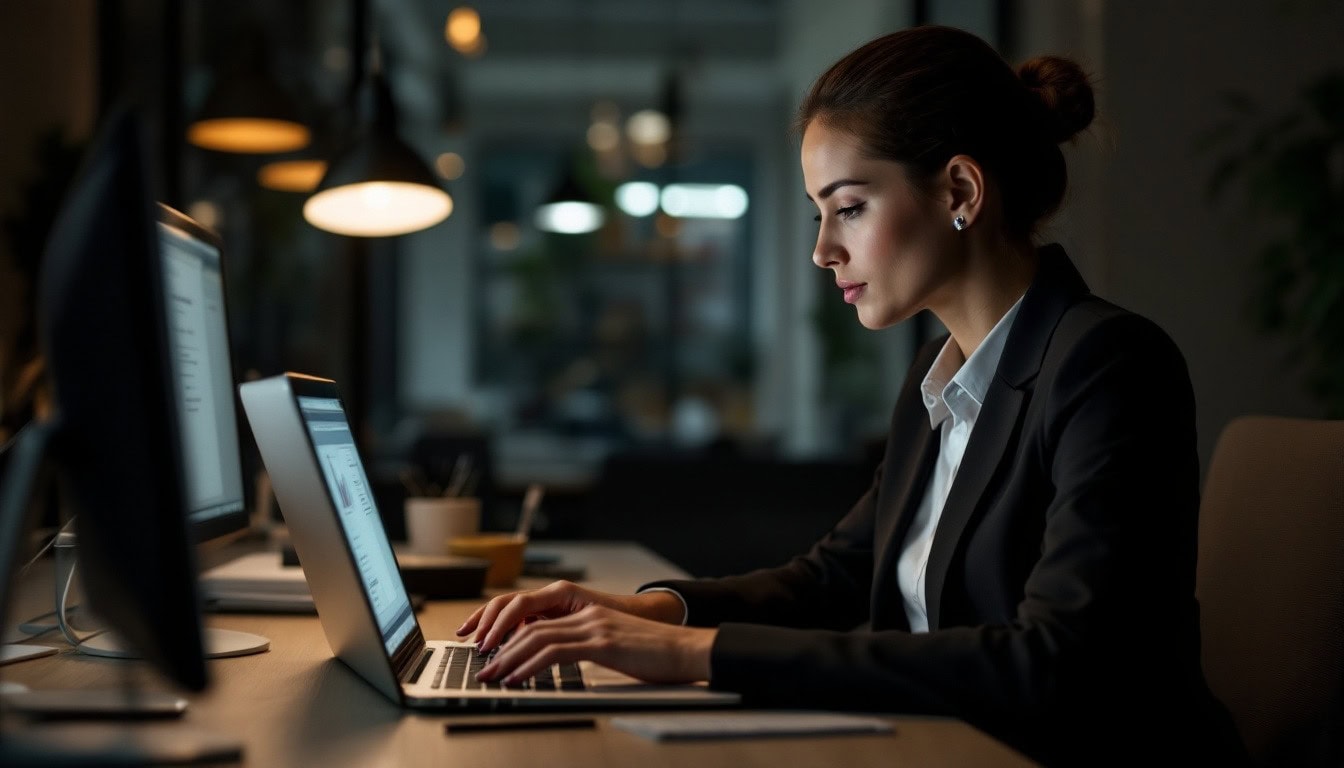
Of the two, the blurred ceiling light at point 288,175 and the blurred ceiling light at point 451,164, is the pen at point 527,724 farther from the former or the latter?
the blurred ceiling light at point 451,164

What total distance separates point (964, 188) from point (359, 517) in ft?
2.50

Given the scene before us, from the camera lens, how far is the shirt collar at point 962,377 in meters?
1.43

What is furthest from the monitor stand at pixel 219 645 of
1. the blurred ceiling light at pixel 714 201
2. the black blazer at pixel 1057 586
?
the blurred ceiling light at pixel 714 201

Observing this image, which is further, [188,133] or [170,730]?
[188,133]

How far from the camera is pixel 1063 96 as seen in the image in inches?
58.3

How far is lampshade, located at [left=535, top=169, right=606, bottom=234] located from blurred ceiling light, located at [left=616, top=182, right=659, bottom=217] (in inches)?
6.8

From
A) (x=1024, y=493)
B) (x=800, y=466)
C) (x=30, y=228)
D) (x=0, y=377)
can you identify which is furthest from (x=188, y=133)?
(x=1024, y=493)

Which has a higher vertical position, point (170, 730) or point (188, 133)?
point (188, 133)

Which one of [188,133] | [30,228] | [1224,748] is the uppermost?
[188,133]

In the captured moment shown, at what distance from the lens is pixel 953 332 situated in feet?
4.99

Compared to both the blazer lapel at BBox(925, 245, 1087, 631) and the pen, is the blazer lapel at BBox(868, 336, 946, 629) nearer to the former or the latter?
the blazer lapel at BBox(925, 245, 1087, 631)

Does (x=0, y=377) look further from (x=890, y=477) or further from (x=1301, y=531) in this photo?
(x=1301, y=531)

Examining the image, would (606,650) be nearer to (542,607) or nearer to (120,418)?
(542,607)

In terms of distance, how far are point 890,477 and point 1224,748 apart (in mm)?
508
